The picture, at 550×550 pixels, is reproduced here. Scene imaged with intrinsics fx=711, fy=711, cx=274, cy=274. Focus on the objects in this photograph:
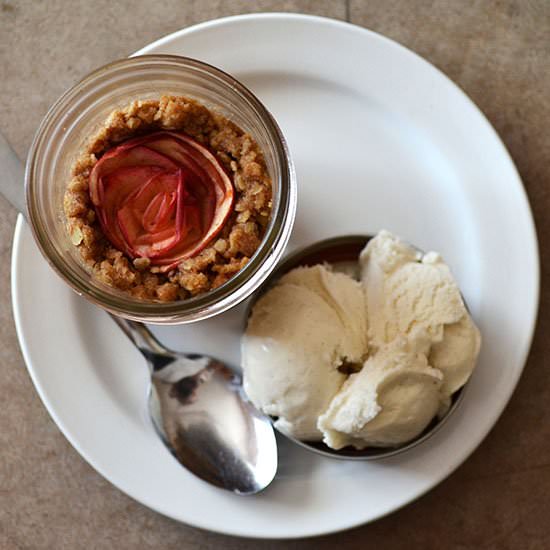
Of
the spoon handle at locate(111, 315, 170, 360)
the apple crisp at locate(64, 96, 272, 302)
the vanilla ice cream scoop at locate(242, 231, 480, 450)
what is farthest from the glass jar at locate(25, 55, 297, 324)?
the spoon handle at locate(111, 315, 170, 360)

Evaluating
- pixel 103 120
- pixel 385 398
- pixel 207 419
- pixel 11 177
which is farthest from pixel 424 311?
pixel 11 177

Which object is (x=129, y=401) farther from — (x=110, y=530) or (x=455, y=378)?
(x=455, y=378)

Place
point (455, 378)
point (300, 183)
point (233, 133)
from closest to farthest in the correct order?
point (233, 133) < point (455, 378) < point (300, 183)

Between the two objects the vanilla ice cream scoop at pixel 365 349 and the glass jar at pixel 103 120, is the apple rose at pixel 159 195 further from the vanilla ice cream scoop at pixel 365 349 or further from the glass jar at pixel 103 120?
the vanilla ice cream scoop at pixel 365 349

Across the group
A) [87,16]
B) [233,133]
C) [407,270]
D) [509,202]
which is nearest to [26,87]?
[87,16]

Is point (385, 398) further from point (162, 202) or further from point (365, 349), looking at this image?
point (162, 202)
